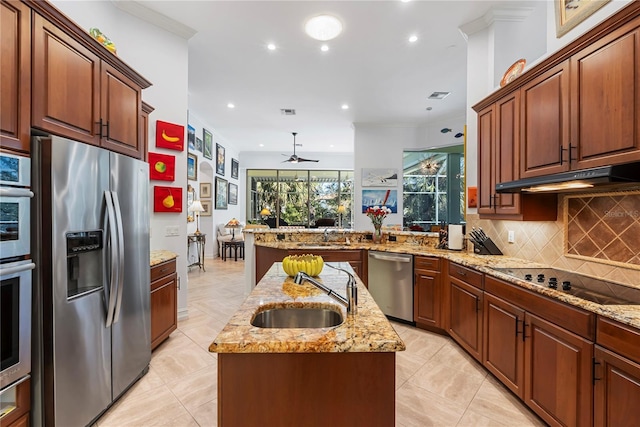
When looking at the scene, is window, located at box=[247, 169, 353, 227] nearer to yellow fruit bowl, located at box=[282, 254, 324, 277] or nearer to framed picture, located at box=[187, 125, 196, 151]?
framed picture, located at box=[187, 125, 196, 151]

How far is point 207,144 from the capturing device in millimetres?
6992

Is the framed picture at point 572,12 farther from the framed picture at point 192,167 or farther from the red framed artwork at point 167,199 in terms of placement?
the framed picture at point 192,167

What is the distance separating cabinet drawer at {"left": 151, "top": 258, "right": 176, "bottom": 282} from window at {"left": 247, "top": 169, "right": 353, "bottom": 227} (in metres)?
6.97

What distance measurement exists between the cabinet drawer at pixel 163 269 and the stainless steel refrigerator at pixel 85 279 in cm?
43

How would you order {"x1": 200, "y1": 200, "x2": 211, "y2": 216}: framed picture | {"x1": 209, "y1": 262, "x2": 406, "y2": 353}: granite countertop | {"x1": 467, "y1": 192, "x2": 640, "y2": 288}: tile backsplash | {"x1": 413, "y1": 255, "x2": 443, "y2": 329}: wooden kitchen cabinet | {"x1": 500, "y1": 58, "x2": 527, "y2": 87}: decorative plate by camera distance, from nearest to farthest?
{"x1": 209, "y1": 262, "x2": 406, "y2": 353}: granite countertop < {"x1": 467, "y1": 192, "x2": 640, "y2": 288}: tile backsplash < {"x1": 500, "y1": 58, "x2": 527, "y2": 87}: decorative plate < {"x1": 413, "y1": 255, "x2": 443, "y2": 329}: wooden kitchen cabinet < {"x1": 200, "y1": 200, "x2": 211, "y2": 216}: framed picture

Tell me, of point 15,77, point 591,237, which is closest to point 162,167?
point 15,77

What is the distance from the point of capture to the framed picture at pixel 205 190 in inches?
295

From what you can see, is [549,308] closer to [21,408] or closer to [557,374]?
[557,374]

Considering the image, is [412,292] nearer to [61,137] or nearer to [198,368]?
[198,368]

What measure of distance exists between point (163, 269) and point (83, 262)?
108 centimetres

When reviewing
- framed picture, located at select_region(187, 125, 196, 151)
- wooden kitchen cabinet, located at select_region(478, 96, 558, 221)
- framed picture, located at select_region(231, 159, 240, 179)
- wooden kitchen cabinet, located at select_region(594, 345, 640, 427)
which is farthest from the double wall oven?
framed picture, located at select_region(231, 159, 240, 179)

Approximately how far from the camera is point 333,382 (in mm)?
1085

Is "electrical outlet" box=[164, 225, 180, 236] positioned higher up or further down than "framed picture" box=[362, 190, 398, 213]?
further down

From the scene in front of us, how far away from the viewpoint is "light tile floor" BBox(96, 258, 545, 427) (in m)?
1.94
